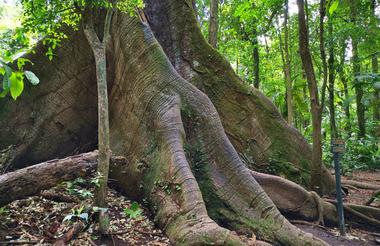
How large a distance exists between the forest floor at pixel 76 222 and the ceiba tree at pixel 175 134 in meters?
0.22

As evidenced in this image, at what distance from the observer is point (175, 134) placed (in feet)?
15.0

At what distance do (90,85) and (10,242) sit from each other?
3477mm

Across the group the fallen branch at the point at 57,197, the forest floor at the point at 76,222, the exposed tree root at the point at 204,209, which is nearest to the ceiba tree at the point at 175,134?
the exposed tree root at the point at 204,209

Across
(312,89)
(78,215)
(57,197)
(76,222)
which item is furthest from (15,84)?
(312,89)

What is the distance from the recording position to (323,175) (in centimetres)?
641

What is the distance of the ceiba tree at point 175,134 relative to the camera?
4.11 meters

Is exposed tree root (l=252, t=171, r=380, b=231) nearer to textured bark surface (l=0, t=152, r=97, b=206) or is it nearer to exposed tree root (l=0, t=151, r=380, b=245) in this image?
→ exposed tree root (l=0, t=151, r=380, b=245)

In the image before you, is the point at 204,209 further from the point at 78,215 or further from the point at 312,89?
the point at 312,89

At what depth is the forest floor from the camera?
12.1 feet

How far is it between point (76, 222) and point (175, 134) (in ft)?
5.31

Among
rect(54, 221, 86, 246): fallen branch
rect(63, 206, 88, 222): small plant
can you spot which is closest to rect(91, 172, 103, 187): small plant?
rect(63, 206, 88, 222): small plant

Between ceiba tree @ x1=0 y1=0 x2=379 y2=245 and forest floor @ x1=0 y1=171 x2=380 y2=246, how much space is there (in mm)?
222

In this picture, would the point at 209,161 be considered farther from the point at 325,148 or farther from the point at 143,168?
the point at 325,148

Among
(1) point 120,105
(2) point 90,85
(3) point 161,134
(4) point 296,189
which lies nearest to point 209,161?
(3) point 161,134
